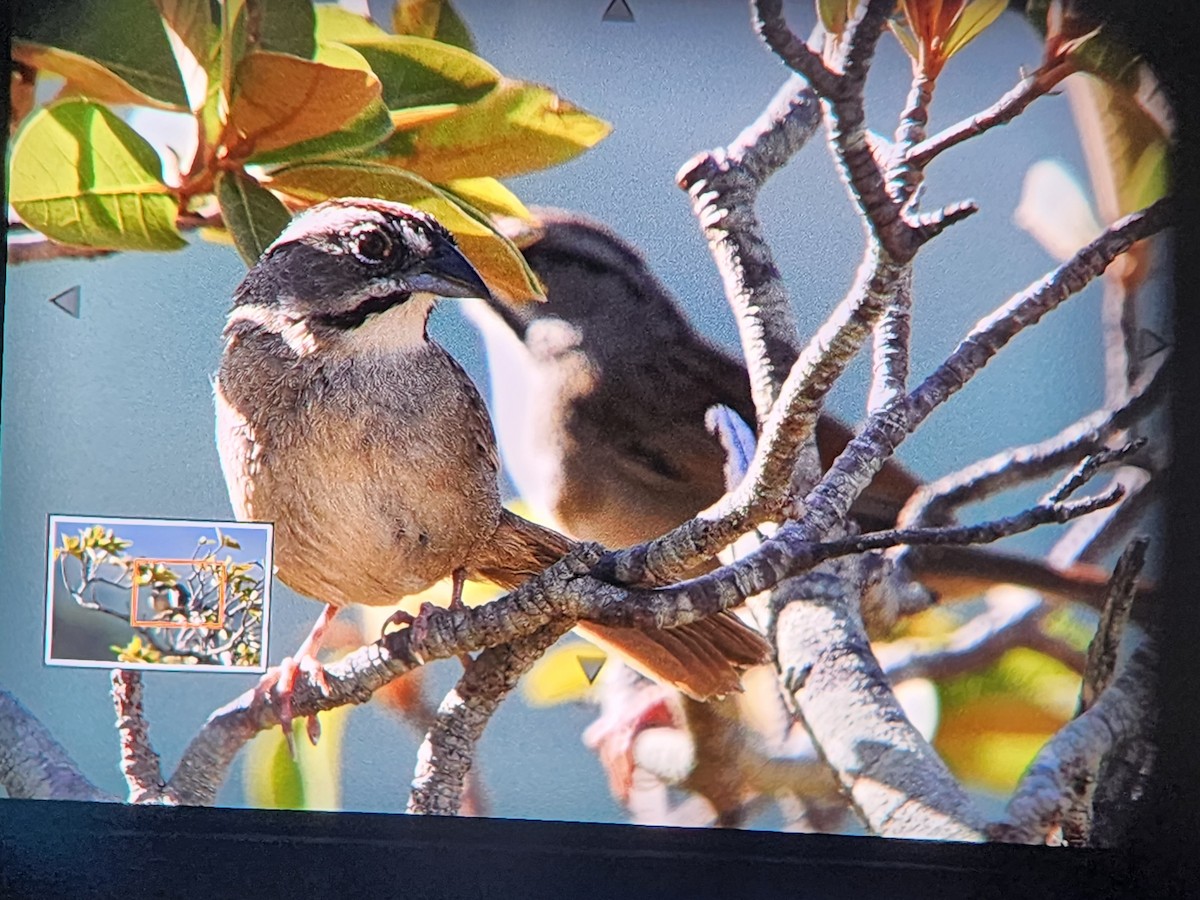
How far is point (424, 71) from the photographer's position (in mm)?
2258

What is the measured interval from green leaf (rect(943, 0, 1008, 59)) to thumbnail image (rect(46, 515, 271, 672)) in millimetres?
1661

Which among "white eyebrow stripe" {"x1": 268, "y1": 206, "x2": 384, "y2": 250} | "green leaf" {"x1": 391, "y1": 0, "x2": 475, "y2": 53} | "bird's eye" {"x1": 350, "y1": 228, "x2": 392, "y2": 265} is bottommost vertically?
"bird's eye" {"x1": 350, "y1": 228, "x2": 392, "y2": 265}

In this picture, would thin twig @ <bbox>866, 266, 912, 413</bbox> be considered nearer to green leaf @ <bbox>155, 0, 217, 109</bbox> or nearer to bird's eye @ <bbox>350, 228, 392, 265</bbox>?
bird's eye @ <bbox>350, 228, 392, 265</bbox>

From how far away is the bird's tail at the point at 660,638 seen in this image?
2275 mm

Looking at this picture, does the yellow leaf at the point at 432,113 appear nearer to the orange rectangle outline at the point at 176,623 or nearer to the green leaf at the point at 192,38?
the green leaf at the point at 192,38

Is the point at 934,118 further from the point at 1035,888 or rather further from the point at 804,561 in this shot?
the point at 1035,888

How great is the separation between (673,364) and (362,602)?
2.48 feet

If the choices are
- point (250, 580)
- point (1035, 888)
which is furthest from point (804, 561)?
point (250, 580)

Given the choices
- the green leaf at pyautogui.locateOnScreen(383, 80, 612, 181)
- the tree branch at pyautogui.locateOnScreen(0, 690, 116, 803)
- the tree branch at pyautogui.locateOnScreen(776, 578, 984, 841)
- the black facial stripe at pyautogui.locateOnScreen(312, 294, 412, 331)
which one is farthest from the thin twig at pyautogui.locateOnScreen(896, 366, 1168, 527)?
the tree branch at pyautogui.locateOnScreen(0, 690, 116, 803)

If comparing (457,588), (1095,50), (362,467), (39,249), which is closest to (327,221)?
(362,467)

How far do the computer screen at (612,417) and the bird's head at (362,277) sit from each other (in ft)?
0.03

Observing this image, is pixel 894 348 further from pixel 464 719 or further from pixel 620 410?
pixel 464 719

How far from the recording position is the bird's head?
2.20 meters

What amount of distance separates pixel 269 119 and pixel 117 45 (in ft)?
1.08
